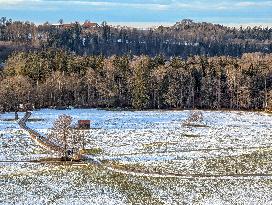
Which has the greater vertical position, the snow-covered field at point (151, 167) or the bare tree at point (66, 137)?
the bare tree at point (66, 137)

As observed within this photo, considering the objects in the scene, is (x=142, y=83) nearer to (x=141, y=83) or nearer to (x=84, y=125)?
(x=141, y=83)

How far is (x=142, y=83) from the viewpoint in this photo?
398ft

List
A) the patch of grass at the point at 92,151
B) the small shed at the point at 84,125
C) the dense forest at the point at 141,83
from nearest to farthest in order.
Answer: the patch of grass at the point at 92,151, the small shed at the point at 84,125, the dense forest at the point at 141,83

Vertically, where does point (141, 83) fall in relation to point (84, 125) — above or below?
above

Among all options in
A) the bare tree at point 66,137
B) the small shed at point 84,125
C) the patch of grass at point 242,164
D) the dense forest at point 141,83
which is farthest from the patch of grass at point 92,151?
the dense forest at point 141,83

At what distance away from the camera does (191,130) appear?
300ft

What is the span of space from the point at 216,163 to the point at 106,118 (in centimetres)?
3941

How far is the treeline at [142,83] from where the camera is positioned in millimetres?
120619

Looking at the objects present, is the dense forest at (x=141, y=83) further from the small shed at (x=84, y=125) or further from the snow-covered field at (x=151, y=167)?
the small shed at (x=84, y=125)

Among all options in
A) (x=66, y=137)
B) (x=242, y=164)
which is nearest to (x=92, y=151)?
(x=66, y=137)

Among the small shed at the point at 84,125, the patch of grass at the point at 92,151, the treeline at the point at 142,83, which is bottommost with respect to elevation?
the patch of grass at the point at 92,151

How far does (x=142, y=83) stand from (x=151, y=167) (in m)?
58.5

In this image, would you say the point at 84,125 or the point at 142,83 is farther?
the point at 142,83

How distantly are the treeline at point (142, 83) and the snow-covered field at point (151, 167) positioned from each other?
23.3 meters
